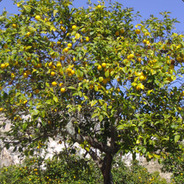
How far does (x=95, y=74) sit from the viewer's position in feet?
10.2

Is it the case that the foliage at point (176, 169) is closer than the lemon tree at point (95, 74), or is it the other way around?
the lemon tree at point (95, 74)

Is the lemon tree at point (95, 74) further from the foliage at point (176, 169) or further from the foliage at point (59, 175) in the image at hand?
the foliage at point (176, 169)

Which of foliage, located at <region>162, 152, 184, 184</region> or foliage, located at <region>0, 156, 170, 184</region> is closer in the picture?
foliage, located at <region>0, 156, 170, 184</region>

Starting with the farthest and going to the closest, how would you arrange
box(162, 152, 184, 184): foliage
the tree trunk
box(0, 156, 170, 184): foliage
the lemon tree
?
box(162, 152, 184, 184): foliage → box(0, 156, 170, 184): foliage → the tree trunk → the lemon tree

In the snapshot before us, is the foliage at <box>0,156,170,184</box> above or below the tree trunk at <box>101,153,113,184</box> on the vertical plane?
above

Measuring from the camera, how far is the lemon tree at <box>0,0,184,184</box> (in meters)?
2.79

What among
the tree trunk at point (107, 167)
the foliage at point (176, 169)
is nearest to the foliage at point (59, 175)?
the foliage at point (176, 169)

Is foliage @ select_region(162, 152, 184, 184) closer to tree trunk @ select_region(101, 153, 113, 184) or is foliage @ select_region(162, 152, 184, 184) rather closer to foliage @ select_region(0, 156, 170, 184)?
foliage @ select_region(0, 156, 170, 184)

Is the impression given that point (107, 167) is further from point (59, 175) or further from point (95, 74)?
point (59, 175)

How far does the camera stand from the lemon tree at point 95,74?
2.79 meters

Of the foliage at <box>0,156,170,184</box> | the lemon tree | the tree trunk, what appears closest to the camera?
the lemon tree

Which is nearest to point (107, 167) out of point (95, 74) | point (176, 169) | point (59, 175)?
point (95, 74)

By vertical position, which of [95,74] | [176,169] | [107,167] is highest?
[95,74]

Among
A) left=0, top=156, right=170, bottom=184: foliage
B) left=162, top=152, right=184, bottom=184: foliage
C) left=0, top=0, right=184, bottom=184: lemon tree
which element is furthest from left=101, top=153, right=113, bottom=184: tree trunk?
left=162, top=152, right=184, bottom=184: foliage
